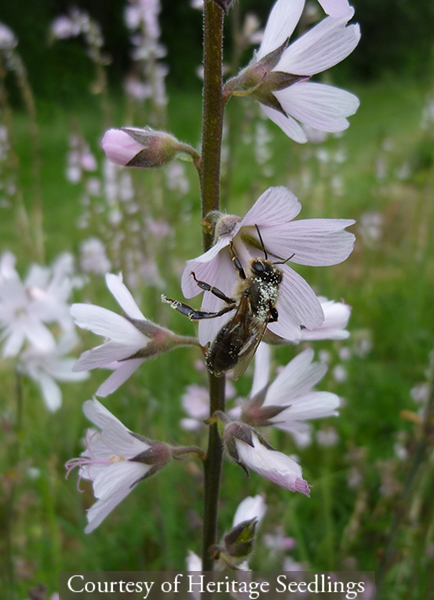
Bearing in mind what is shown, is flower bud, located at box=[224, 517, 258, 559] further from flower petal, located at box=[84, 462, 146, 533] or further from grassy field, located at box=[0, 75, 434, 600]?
grassy field, located at box=[0, 75, 434, 600]

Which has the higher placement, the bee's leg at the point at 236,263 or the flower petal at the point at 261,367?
the bee's leg at the point at 236,263

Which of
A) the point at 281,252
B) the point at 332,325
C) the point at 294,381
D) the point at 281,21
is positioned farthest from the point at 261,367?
the point at 281,21

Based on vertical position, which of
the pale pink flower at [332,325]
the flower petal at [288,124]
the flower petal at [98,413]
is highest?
the flower petal at [288,124]

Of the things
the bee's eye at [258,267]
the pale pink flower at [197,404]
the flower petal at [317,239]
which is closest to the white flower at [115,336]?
the bee's eye at [258,267]

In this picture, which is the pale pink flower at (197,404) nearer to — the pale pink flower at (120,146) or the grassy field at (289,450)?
the grassy field at (289,450)

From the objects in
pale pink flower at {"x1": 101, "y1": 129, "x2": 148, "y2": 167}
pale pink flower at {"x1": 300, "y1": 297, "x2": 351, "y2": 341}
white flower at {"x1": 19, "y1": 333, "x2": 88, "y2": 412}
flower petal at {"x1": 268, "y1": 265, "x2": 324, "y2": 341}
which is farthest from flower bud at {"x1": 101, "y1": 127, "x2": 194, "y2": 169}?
white flower at {"x1": 19, "y1": 333, "x2": 88, "y2": 412}

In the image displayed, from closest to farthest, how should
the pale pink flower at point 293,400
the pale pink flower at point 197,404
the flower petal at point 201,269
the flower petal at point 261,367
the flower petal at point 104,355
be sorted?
the flower petal at point 201,269
the flower petal at point 104,355
the pale pink flower at point 293,400
the flower petal at point 261,367
the pale pink flower at point 197,404

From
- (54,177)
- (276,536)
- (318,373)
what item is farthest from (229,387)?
(54,177)
